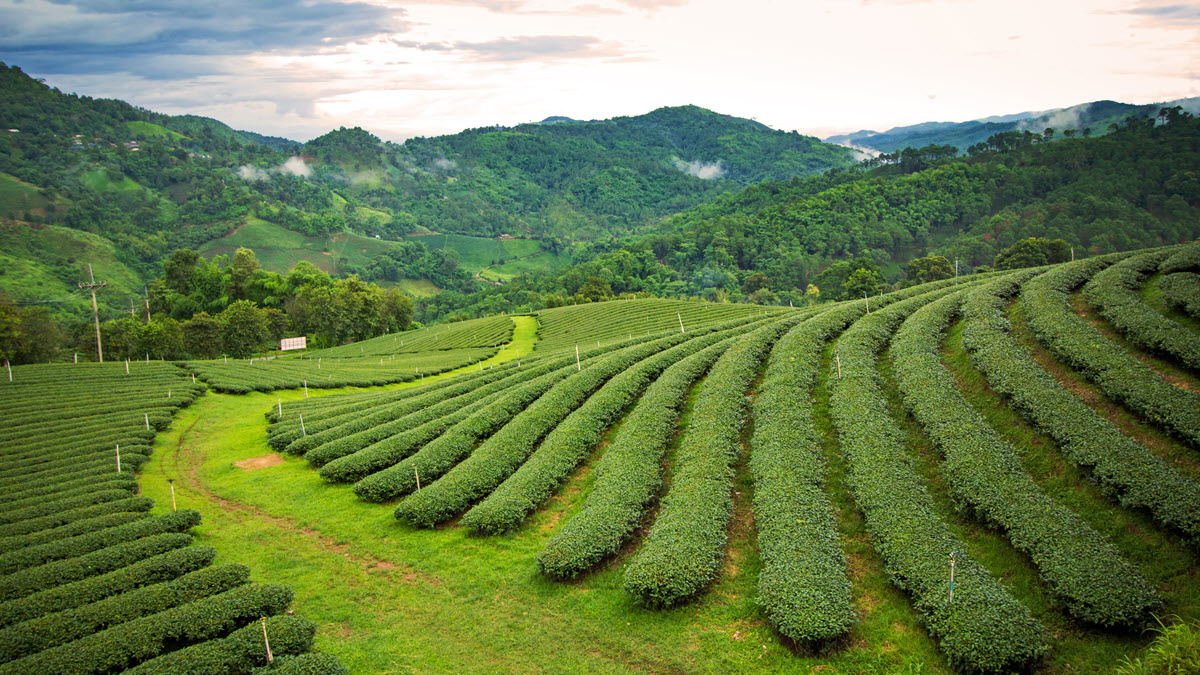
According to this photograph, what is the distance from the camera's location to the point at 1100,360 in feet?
60.0

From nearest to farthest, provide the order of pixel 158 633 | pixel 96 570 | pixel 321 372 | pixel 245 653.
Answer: pixel 245 653 → pixel 158 633 → pixel 96 570 → pixel 321 372

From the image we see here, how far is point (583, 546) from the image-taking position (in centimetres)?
1585

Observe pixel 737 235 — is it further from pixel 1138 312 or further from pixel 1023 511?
pixel 1023 511

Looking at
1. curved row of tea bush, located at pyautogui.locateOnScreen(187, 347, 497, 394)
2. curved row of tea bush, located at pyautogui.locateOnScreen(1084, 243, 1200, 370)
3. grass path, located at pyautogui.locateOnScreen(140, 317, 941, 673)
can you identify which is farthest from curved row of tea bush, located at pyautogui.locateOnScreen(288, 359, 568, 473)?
curved row of tea bush, located at pyautogui.locateOnScreen(1084, 243, 1200, 370)

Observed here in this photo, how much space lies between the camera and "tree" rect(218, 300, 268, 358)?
244ft

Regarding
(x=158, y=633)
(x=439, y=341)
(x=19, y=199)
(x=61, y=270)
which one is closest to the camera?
(x=158, y=633)

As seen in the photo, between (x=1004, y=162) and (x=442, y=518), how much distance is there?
173 m

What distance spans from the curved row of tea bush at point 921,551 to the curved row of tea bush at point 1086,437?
358cm

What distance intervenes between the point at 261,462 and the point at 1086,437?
31.9m

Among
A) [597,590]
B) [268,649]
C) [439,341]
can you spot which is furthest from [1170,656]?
[439,341]

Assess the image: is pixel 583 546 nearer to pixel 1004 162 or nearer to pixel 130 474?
pixel 130 474

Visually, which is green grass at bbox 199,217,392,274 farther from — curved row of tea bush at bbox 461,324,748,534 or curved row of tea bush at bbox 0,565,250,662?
curved row of tea bush at bbox 0,565,250,662

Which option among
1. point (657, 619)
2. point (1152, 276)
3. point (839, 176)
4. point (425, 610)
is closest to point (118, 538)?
point (425, 610)

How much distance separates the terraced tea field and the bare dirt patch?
0.21 metres
